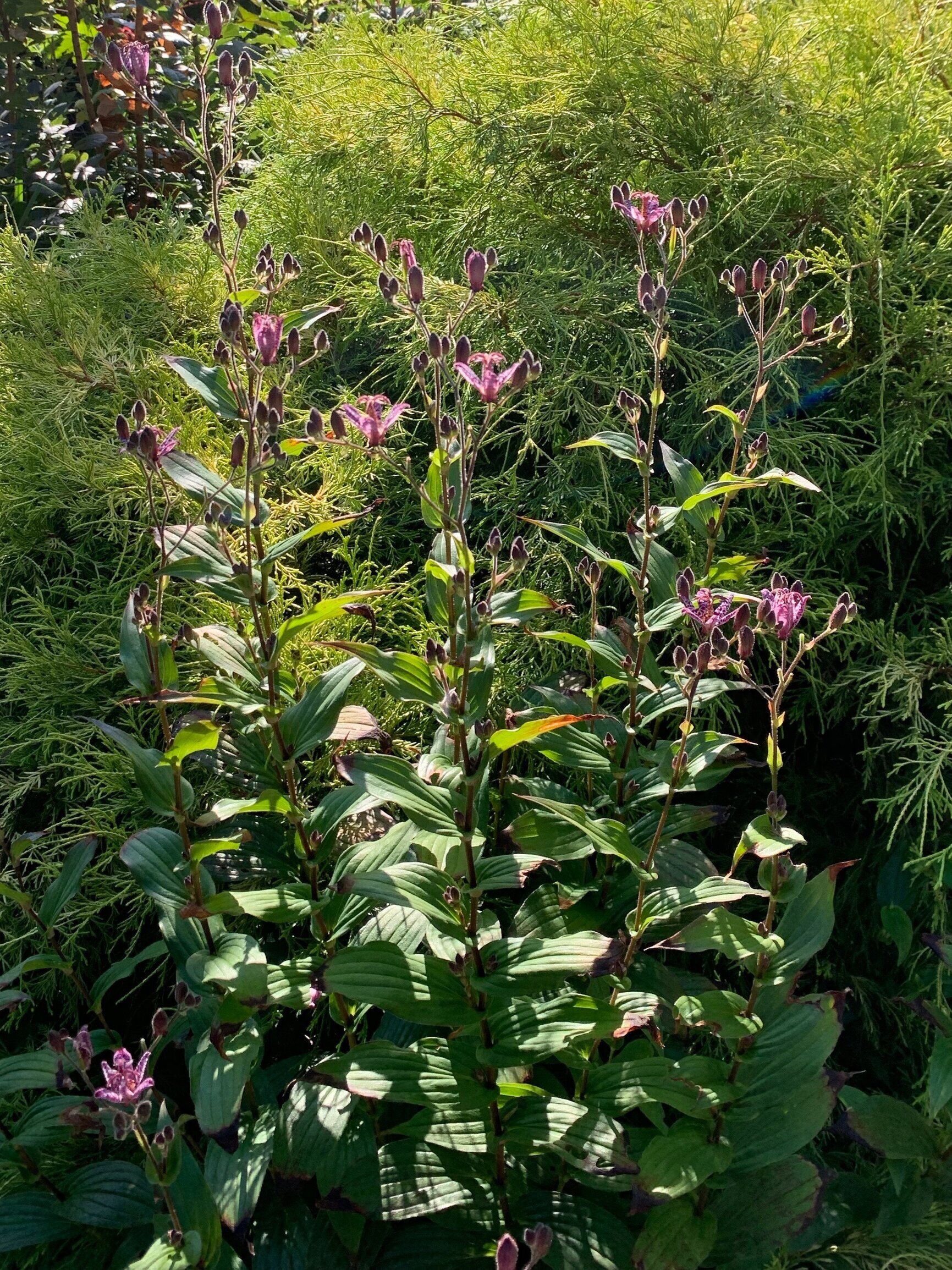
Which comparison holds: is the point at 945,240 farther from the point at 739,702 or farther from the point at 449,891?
the point at 449,891

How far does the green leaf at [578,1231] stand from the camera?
1.27 meters

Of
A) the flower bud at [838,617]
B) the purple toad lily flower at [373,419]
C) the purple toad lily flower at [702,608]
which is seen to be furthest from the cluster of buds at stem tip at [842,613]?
the purple toad lily flower at [373,419]

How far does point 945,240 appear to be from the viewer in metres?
1.93

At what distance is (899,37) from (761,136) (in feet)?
1.64

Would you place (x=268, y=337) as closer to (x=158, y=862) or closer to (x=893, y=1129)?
(x=158, y=862)

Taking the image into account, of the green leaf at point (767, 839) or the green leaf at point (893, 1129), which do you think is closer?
the green leaf at point (767, 839)

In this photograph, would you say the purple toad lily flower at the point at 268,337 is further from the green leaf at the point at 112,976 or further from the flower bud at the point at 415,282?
the green leaf at the point at 112,976

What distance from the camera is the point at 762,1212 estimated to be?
131cm

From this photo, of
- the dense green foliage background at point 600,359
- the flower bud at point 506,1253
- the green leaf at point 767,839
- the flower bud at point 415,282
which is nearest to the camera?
the flower bud at point 506,1253

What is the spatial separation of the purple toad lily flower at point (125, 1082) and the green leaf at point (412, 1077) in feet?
0.79

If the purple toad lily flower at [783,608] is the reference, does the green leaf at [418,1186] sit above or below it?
below

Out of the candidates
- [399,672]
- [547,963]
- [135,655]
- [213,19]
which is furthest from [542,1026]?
[213,19]

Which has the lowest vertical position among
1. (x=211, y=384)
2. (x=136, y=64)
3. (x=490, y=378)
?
(x=211, y=384)

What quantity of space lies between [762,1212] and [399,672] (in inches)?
31.1
